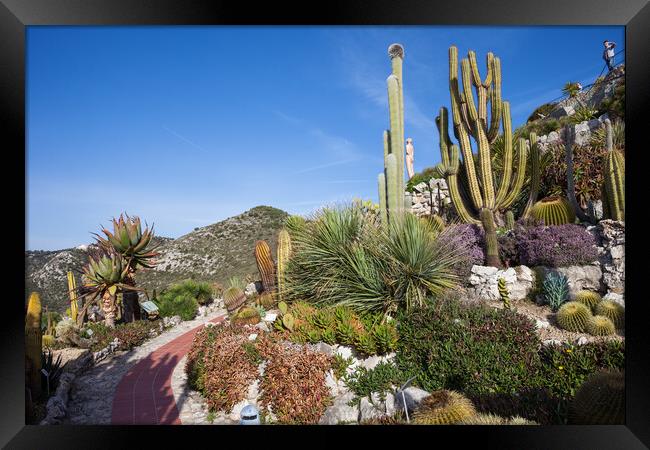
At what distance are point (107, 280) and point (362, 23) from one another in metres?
5.56

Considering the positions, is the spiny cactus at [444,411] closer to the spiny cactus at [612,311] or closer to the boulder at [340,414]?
the boulder at [340,414]

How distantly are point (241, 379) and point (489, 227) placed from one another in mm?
4390

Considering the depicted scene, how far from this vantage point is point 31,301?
3.88m

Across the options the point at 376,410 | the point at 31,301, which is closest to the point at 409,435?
the point at 376,410

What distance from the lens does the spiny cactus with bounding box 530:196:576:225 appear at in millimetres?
6492

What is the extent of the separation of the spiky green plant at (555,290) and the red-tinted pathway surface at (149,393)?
4.55 meters

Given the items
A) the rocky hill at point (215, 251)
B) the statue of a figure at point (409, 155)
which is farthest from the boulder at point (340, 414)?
the statue of a figure at point (409, 155)

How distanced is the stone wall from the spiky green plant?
18.3 ft

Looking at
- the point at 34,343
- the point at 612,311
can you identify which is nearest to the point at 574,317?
the point at 612,311

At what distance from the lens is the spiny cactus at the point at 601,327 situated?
3733 mm

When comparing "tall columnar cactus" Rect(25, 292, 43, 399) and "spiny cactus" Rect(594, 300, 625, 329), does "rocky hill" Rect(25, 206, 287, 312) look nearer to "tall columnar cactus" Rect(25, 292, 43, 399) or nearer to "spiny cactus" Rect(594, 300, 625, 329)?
"tall columnar cactus" Rect(25, 292, 43, 399)

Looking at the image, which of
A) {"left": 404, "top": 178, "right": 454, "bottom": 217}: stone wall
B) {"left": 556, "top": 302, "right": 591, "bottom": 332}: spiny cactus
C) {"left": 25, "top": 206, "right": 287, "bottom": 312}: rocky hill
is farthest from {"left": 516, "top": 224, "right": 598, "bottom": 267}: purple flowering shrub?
{"left": 25, "top": 206, "right": 287, "bottom": 312}: rocky hill

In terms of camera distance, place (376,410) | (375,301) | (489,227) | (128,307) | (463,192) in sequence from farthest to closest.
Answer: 1. (463,192)
2. (128,307)
3. (489,227)
4. (375,301)
5. (376,410)

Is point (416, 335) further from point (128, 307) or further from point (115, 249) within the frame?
point (128, 307)
